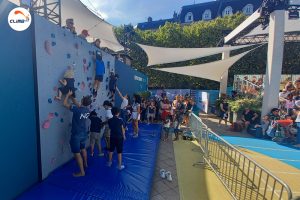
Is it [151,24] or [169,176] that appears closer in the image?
[169,176]

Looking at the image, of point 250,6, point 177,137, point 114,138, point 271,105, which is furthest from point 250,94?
point 250,6

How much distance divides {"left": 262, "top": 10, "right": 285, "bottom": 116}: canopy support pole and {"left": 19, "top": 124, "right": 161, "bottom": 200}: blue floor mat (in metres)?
8.43

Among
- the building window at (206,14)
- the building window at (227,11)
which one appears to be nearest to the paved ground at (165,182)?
the building window at (227,11)

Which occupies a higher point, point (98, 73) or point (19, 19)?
point (19, 19)

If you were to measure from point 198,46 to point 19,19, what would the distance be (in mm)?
23709

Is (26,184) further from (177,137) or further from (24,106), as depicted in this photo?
(177,137)

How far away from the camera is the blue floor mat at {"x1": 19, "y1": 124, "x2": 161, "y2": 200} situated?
410 cm

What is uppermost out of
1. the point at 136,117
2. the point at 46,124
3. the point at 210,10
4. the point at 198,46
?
the point at 210,10

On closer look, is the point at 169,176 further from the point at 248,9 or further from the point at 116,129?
the point at 248,9

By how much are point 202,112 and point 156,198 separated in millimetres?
15690

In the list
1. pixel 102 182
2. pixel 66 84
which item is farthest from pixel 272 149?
pixel 66 84

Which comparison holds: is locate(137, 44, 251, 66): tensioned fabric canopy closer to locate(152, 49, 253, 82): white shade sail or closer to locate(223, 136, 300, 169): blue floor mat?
locate(152, 49, 253, 82): white shade sail

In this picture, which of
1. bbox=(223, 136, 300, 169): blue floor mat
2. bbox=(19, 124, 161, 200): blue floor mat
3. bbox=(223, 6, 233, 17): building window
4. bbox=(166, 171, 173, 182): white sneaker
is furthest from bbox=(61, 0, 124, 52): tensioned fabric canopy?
bbox=(223, 6, 233, 17): building window

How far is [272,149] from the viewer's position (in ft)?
30.5
